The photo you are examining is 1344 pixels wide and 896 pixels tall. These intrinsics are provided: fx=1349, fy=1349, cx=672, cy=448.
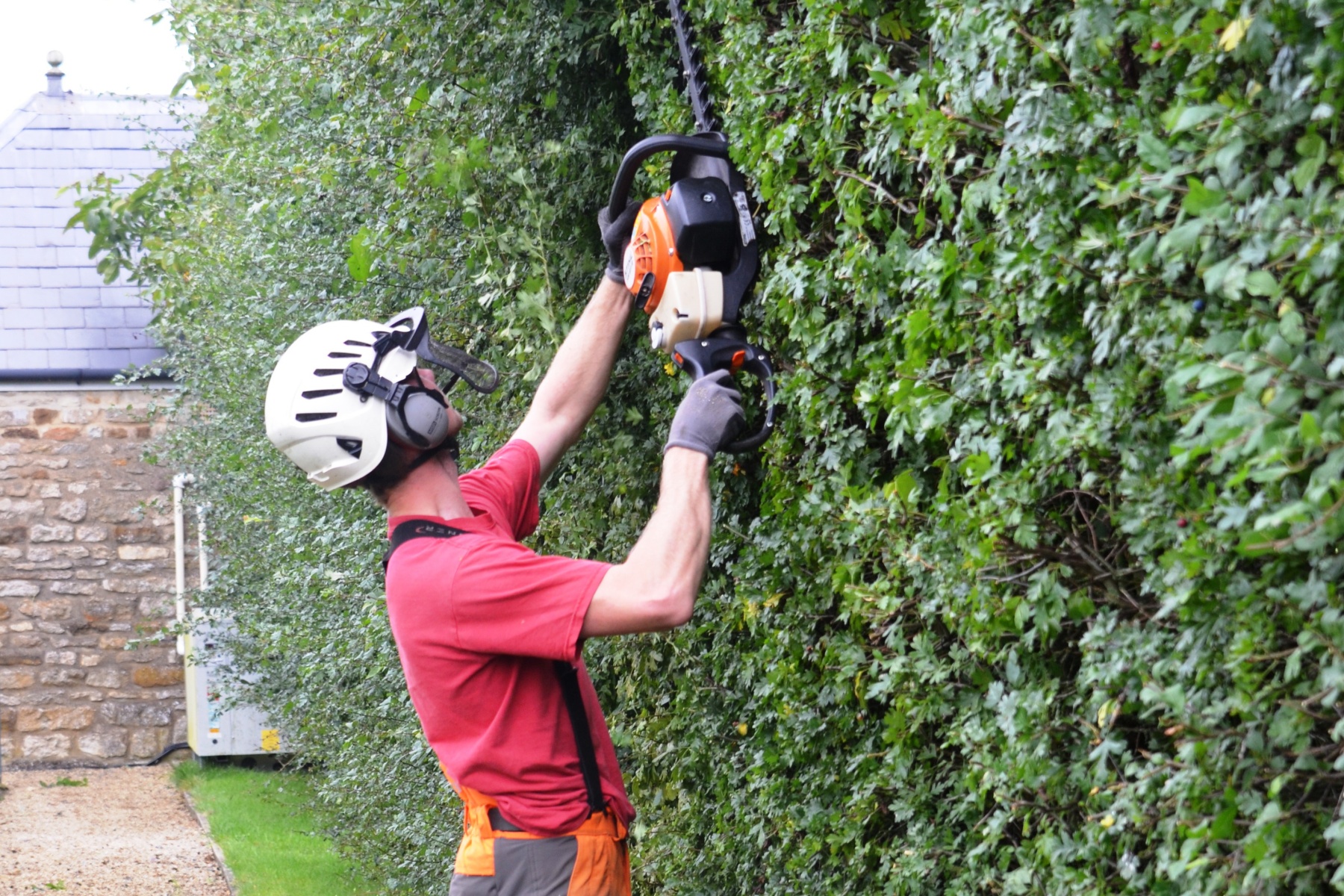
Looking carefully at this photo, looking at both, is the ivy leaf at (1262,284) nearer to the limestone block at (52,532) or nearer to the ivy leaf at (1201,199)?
the ivy leaf at (1201,199)

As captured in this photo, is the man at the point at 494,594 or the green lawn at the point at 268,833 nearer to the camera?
the man at the point at 494,594

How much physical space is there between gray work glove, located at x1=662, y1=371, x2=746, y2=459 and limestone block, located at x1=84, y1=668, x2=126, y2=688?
12.2m

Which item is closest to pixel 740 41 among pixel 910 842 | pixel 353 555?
pixel 910 842

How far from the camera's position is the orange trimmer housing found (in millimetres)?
2822

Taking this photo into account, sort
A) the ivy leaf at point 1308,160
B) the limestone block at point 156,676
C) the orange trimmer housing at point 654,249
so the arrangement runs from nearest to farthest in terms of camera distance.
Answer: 1. the ivy leaf at point 1308,160
2. the orange trimmer housing at point 654,249
3. the limestone block at point 156,676

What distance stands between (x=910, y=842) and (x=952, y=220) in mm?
1059

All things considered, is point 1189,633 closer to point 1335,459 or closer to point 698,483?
point 1335,459

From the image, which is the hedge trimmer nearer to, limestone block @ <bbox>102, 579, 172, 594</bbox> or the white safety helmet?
the white safety helmet

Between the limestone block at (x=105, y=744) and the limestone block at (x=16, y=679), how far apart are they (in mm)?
746

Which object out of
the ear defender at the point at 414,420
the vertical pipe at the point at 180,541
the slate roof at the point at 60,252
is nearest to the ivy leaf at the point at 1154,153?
the ear defender at the point at 414,420

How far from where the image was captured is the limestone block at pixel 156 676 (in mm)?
13383

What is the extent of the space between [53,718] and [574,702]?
12.1 metres

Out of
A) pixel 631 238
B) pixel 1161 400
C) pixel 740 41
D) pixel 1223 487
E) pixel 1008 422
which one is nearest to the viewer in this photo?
pixel 1223 487

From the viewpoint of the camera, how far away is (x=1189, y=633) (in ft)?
5.21
